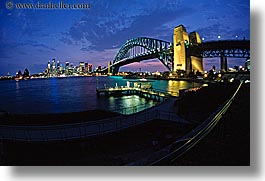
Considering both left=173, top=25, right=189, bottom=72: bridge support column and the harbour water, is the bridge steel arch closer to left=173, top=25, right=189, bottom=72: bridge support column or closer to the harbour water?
left=173, top=25, right=189, bottom=72: bridge support column

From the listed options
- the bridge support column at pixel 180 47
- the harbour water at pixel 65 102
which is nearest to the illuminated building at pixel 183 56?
the bridge support column at pixel 180 47

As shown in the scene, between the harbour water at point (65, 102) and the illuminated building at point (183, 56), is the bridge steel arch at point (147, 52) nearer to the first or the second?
the illuminated building at point (183, 56)

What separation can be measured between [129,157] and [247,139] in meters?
2.07

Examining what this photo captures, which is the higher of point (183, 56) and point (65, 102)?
point (183, 56)

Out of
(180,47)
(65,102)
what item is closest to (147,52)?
(180,47)

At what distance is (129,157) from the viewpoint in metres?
3.83

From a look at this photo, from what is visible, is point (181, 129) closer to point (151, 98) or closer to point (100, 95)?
point (151, 98)

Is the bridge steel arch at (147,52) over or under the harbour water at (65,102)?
over

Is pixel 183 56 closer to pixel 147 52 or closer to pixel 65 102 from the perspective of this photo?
pixel 147 52

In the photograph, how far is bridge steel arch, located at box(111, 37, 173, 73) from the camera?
36316 millimetres

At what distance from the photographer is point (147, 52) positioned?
3941 centimetres

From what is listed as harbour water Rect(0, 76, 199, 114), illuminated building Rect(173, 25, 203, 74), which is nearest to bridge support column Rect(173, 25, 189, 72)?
illuminated building Rect(173, 25, 203, 74)

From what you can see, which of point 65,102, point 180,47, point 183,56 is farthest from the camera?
point 180,47

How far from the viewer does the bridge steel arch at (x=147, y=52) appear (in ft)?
119
